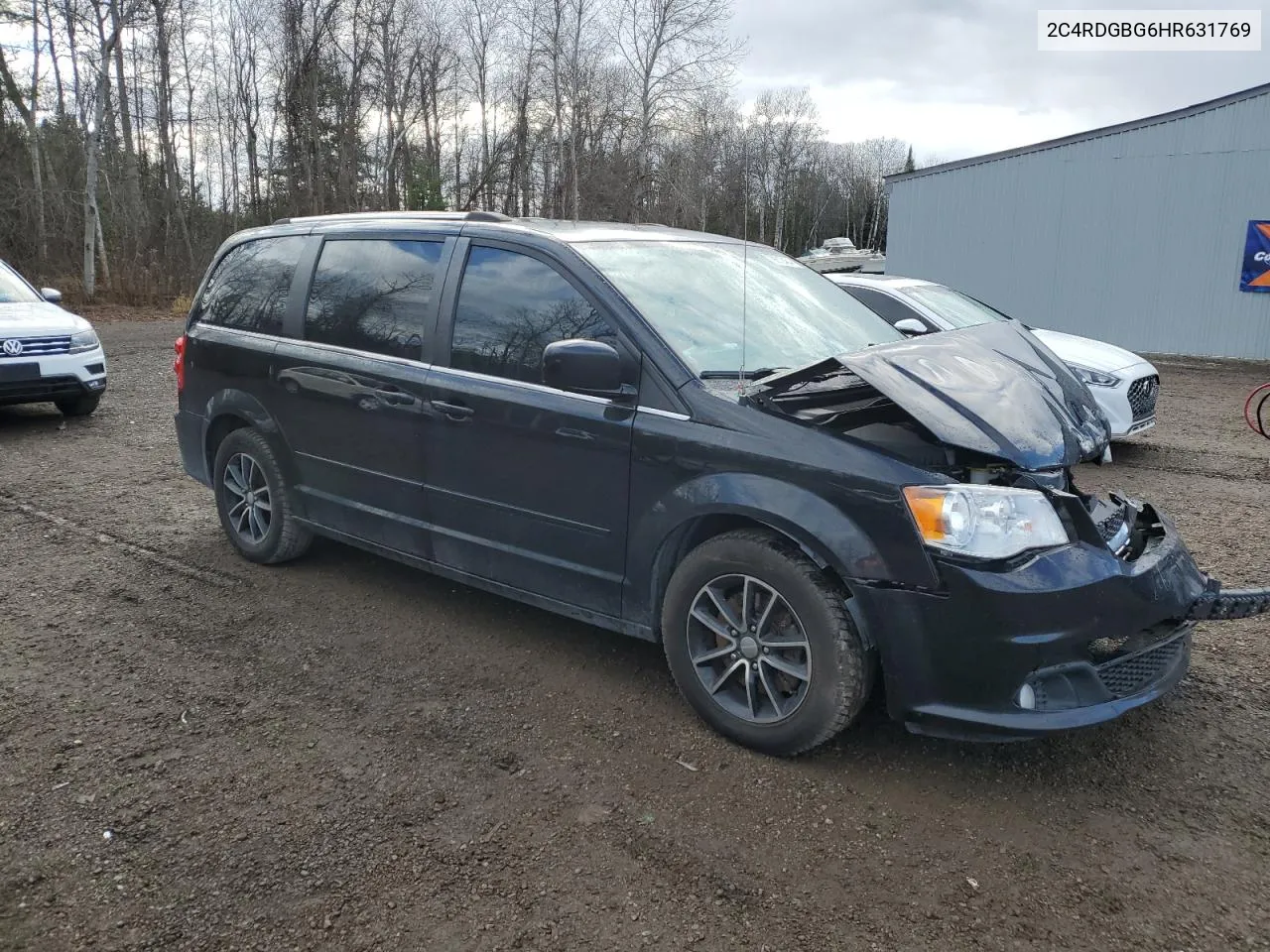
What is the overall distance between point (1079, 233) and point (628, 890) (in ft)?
62.7

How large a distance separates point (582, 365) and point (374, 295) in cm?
159

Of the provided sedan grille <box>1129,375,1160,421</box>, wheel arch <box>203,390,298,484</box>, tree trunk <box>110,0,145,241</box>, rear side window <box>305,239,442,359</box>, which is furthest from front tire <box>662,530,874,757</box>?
tree trunk <box>110,0,145,241</box>

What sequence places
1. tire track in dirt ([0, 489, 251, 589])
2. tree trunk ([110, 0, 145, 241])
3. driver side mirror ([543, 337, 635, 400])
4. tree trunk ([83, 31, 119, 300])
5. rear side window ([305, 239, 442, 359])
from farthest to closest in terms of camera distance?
1. tree trunk ([110, 0, 145, 241])
2. tree trunk ([83, 31, 119, 300])
3. tire track in dirt ([0, 489, 251, 589])
4. rear side window ([305, 239, 442, 359])
5. driver side mirror ([543, 337, 635, 400])

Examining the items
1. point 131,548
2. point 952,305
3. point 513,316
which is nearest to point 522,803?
point 513,316

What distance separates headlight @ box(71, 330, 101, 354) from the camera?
911 centimetres

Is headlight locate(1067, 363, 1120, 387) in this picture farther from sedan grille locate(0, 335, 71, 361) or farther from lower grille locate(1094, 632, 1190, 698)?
sedan grille locate(0, 335, 71, 361)

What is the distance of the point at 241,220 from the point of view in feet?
123

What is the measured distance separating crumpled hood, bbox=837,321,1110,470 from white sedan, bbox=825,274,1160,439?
4.30 metres

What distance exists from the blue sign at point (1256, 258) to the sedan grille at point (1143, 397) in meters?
10.4

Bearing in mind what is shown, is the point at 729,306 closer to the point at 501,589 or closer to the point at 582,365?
the point at 582,365

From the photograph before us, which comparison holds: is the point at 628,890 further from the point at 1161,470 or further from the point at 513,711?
the point at 1161,470

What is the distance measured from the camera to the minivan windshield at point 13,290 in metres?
9.38

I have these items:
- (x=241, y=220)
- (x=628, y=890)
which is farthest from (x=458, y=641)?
(x=241, y=220)

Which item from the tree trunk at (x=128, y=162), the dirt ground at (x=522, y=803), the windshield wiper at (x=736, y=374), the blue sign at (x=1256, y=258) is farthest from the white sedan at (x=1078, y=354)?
the tree trunk at (x=128, y=162)
